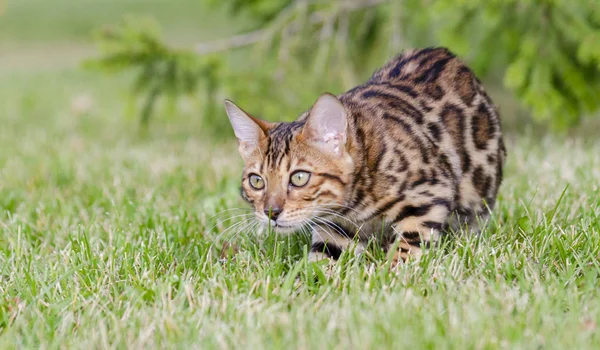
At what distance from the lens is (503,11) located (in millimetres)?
5238

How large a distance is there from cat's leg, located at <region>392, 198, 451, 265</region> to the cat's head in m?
0.30

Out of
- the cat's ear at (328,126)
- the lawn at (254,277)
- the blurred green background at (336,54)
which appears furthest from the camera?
the blurred green background at (336,54)

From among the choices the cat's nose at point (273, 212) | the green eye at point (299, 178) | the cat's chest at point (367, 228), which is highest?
the green eye at point (299, 178)

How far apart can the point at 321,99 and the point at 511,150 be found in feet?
10.5

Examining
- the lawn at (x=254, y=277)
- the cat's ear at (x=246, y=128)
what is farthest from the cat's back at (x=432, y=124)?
the cat's ear at (x=246, y=128)

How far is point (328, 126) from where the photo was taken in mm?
2852

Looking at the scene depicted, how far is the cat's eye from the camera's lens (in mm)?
2955

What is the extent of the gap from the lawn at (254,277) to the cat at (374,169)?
0.16 metres

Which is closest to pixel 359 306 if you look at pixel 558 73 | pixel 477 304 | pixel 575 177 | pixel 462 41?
pixel 477 304

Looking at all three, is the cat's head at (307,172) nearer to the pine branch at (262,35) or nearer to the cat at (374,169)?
the cat at (374,169)

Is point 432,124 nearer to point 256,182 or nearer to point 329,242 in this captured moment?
point 329,242

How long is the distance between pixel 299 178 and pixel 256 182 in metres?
0.24

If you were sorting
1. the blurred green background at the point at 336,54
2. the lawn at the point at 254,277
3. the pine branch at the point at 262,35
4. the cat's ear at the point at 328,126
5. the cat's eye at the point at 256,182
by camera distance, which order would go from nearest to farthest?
1. the lawn at the point at 254,277
2. the cat's ear at the point at 328,126
3. the cat's eye at the point at 256,182
4. the blurred green background at the point at 336,54
5. the pine branch at the point at 262,35

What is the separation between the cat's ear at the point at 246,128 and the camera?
3004mm
